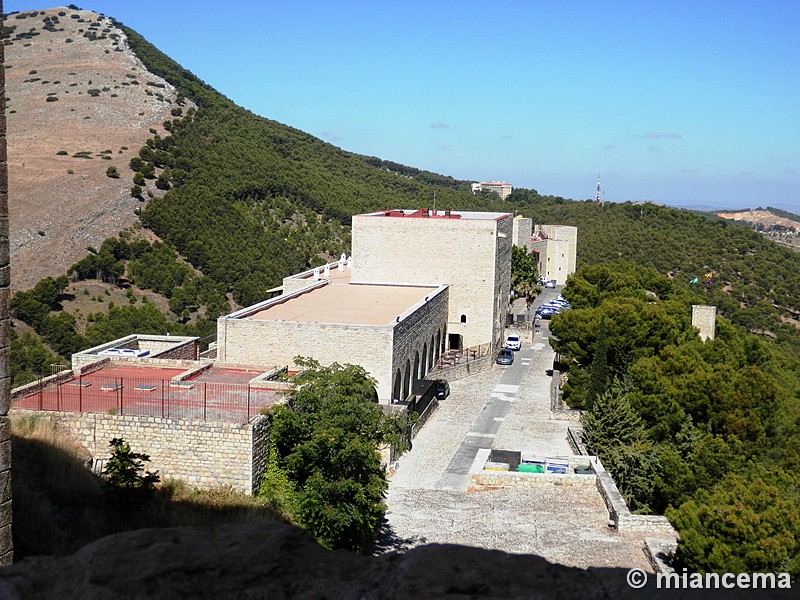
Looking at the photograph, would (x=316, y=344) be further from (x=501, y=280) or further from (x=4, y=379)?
(x=4, y=379)

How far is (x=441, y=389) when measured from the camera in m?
26.8

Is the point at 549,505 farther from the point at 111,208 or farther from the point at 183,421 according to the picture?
the point at 111,208

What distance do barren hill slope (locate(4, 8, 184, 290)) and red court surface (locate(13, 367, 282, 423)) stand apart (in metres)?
28.4

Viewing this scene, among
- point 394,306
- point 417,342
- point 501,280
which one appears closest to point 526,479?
point 417,342

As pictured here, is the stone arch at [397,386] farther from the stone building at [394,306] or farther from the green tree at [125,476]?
the green tree at [125,476]

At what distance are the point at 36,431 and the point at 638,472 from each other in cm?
1266

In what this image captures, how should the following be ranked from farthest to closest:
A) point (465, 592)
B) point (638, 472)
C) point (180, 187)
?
point (180, 187) < point (638, 472) < point (465, 592)

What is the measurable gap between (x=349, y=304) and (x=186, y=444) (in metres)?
13.0

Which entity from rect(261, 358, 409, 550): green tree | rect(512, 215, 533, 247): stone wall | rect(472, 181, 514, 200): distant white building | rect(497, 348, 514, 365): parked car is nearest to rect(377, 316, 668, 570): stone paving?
rect(261, 358, 409, 550): green tree

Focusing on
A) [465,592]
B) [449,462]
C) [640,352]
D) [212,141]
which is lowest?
[449,462]

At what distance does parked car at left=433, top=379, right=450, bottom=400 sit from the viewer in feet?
86.3

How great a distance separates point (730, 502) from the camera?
41.0 ft

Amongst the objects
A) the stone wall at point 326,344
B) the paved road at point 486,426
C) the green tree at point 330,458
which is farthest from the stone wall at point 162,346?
the paved road at point 486,426

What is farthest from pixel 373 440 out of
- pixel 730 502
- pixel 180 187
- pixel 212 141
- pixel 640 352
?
pixel 212 141
